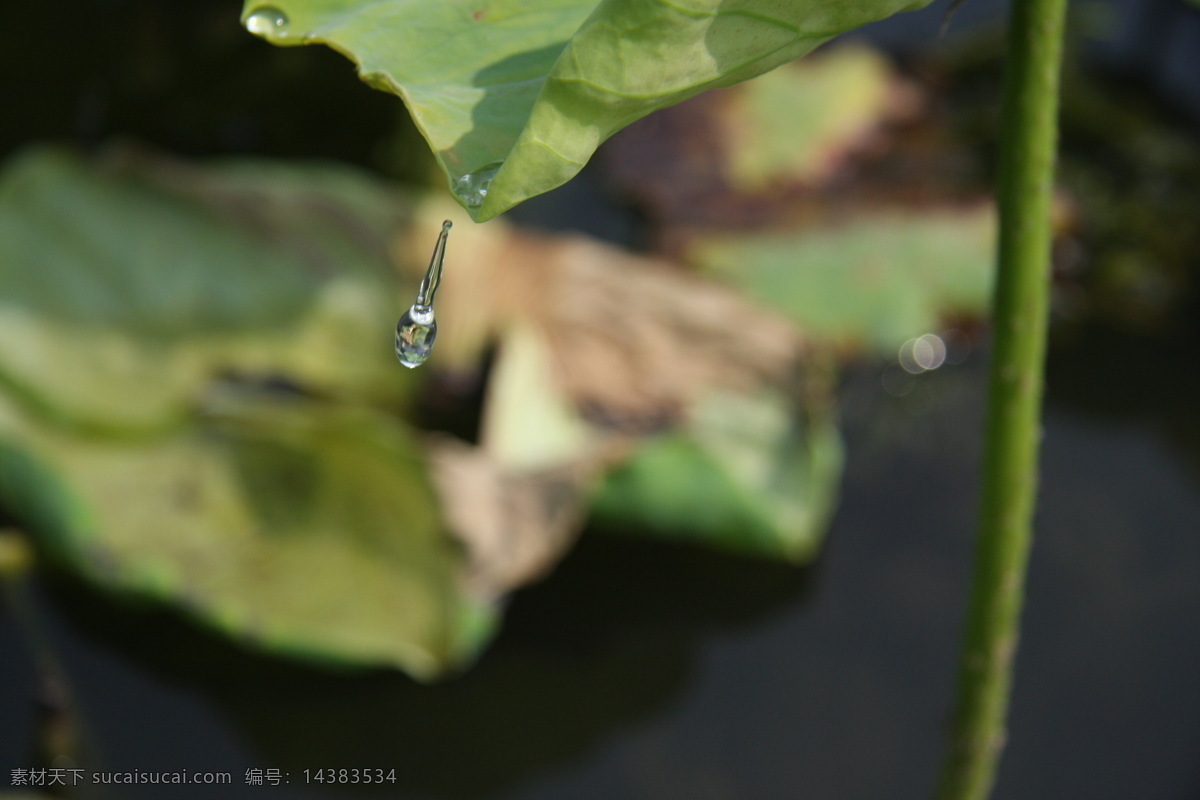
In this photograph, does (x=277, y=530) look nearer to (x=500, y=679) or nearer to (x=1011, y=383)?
(x=500, y=679)

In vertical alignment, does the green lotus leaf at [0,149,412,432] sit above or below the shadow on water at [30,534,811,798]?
above

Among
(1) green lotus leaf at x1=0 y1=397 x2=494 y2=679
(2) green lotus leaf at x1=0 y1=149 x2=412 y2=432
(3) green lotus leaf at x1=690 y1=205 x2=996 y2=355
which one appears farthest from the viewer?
(3) green lotus leaf at x1=690 y1=205 x2=996 y2=355

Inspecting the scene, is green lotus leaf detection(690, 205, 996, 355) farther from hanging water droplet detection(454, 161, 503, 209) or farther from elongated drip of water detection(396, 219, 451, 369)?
hanging water droplet detection(454, 161, 503, 209)

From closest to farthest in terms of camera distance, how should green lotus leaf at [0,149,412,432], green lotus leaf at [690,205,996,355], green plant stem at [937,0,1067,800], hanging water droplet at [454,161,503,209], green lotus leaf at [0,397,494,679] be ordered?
hanging water droplet at [454,161,503,209], green plant stem at [937,0,1067,800], green lotus leaf at [0,397,494,679], green lotus leaf at [0,149,412,432], green lotus leaf at [690,205,996,355]

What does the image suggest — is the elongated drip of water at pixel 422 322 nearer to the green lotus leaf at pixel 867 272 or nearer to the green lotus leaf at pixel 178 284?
the green lotus leaf at pixel 178 284

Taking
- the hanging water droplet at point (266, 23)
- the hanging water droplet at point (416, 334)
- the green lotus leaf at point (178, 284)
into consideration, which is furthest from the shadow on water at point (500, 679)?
the hanging water droplet at point (266, 23)

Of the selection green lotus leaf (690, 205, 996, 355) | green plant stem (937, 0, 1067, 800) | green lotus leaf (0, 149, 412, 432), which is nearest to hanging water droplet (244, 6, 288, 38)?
green plant stem (937, 0, 1067, 800)

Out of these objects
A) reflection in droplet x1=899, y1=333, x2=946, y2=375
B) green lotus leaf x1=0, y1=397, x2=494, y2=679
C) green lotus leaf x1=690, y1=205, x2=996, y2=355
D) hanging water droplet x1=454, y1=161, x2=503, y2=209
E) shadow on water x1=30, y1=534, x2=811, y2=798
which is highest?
hanging water droplet x1=454, y1=161, x2=503, y2=209

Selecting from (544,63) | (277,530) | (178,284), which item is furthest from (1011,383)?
(178,284)
